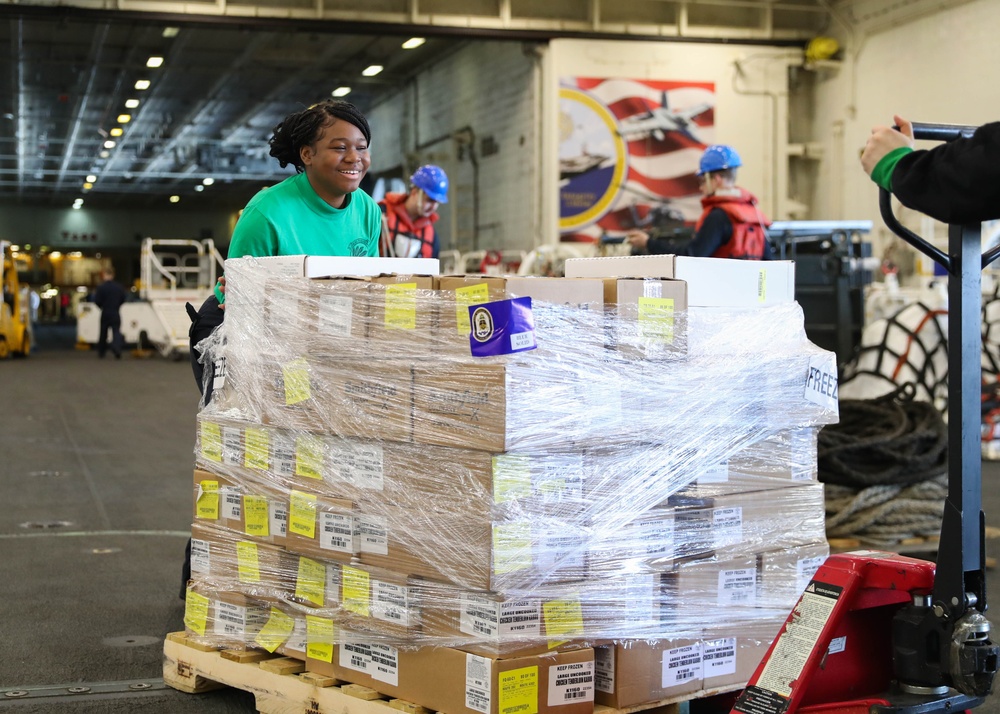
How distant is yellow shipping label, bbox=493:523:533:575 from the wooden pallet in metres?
0.45

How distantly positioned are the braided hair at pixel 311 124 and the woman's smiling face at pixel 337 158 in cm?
2

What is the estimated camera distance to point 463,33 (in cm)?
1630

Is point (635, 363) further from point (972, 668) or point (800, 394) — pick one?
point (972, 668)

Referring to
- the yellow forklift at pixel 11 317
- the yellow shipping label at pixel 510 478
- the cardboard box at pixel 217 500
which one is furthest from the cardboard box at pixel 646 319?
the yellow forklift at pixel 11 317

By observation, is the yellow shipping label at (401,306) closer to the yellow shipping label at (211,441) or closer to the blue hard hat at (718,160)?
the yellow shipping label at (211,441)

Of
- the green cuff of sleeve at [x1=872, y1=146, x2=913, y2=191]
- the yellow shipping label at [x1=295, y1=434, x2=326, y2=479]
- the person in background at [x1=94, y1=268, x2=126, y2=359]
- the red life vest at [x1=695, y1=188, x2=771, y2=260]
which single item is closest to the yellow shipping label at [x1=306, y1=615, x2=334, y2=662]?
the yellow shipping label at [x1=295, y1=434, x2=326, y2=479]

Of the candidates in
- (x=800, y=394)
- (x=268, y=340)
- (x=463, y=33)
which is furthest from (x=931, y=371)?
(x=463, y=33)

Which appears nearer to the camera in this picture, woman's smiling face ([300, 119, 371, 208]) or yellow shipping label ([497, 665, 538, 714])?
yellow shipping label ([497, 665, 538, 714])

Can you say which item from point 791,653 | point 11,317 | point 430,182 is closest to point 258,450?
point 791,653

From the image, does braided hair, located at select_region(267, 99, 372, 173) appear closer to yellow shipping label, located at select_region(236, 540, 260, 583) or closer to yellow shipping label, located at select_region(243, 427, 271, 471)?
yellow shipping label, located at select_region(243, 427, 271, 471)

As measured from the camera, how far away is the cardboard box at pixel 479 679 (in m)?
2.59

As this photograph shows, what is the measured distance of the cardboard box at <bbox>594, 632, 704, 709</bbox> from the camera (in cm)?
278

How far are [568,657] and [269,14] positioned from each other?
48.1 feet

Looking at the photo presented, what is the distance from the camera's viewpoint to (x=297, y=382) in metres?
3.08
